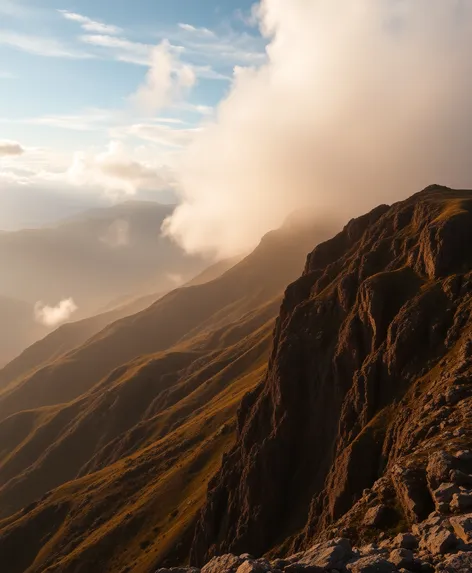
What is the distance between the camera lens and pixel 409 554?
90.6ft

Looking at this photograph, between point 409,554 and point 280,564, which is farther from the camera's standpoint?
point 280,564

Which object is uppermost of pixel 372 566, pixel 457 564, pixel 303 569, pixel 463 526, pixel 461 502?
pixel 303 569

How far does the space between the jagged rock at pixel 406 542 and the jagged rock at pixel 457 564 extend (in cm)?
390

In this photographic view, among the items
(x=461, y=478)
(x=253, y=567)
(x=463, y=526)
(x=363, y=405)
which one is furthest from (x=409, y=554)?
(x=363, y=405)

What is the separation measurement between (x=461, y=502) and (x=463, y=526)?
4.73 meters

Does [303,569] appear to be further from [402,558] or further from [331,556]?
[402,558]

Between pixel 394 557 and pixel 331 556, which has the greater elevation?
pixel 331 556

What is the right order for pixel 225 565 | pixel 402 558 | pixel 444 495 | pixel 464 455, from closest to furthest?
1. pixel 402 558
2. pixel 225 565
3. pixel 444 495
4. pixel 464 455

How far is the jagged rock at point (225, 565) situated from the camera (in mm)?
29828

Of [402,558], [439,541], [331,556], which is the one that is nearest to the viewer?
[402,558]

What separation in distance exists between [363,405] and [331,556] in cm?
4422

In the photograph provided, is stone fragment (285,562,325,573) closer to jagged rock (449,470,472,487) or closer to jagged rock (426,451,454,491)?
jagged rock (426,451,454,491)

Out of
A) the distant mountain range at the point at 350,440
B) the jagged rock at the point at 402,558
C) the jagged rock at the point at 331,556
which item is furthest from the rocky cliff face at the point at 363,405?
the jagged rock at the point at 402,558

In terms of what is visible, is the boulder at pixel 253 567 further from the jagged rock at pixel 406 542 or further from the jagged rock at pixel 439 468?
the jagged rock at pixel 439 468
